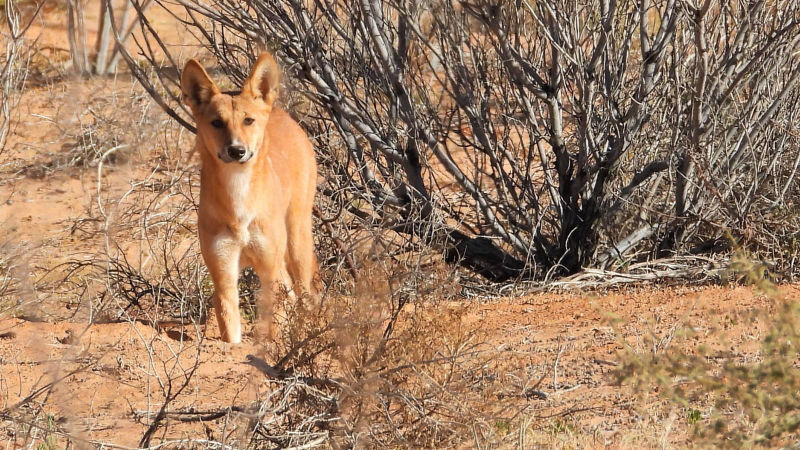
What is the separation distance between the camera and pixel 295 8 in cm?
817

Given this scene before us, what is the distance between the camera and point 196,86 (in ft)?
22.8

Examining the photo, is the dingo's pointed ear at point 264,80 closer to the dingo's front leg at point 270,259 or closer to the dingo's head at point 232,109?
the dingo's head at point 232,109

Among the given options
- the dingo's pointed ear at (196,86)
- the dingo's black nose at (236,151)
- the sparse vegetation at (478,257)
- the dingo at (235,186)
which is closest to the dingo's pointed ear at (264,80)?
the dingo at (235,186)

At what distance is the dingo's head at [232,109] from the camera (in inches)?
267

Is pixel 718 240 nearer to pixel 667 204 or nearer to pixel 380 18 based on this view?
pixel 667 204

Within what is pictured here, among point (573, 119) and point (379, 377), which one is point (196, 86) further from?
point (573, 119)

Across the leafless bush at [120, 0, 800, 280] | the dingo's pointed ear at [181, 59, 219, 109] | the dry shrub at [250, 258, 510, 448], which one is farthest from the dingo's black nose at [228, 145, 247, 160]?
the dry shrub at [250, 258, 510, 448]

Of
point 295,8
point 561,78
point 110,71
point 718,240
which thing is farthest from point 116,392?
point 110,71

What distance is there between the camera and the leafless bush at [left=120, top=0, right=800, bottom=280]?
812 cm

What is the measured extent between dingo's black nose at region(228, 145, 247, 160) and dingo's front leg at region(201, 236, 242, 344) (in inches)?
21.9

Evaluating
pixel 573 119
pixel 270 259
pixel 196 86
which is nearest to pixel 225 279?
pixel 270 259

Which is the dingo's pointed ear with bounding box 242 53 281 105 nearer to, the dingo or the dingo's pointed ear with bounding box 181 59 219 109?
the dingo

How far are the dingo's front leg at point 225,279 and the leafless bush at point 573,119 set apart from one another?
1290 mm

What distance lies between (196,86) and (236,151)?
1.75 feet
